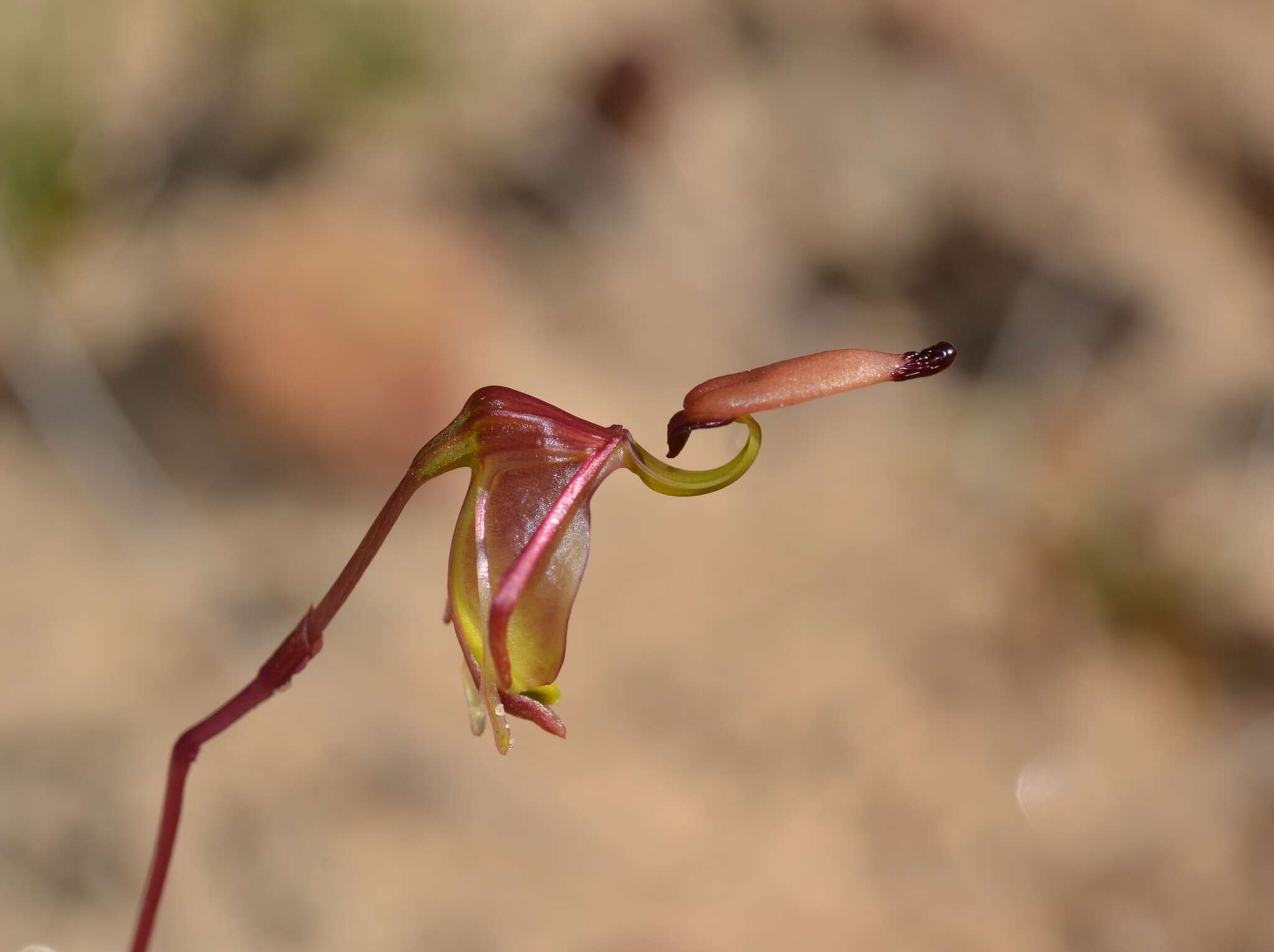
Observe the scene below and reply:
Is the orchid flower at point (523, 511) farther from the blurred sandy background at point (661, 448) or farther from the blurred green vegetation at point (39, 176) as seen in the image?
the blurred green vegetation at point (39, 176)

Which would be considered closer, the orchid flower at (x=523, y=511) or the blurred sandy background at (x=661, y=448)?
the orchid flower at (x=523, y=511)

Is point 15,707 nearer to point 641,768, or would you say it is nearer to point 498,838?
point 498,838

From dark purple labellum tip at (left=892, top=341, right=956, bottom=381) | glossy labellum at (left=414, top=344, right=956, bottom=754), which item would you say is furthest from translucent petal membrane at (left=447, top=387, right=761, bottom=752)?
dark purple labellum tip at (left=892, top=341, right=956, bottom=381)

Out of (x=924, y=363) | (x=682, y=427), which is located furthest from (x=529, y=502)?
(x=924, y=363)

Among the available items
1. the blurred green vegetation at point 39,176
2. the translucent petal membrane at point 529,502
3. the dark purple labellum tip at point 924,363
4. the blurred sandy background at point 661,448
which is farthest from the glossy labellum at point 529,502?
the blurred green vegetation at point 39,176

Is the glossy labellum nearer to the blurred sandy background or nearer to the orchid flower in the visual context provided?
the orchid flower

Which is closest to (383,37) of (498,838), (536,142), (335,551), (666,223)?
(536,142)
